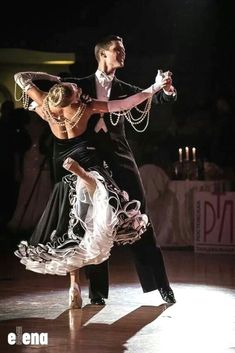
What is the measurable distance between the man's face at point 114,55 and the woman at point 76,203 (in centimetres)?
28

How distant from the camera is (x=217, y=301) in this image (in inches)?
229

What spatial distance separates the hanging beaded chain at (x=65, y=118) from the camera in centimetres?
537

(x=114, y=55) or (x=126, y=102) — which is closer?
(x=126, y=102)

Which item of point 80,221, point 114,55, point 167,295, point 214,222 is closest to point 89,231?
point 80,221

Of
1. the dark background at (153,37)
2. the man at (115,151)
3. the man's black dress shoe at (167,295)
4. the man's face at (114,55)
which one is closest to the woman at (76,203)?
the man at (115,151)

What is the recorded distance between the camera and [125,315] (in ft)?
17.2

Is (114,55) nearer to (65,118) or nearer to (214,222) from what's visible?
(65,118)

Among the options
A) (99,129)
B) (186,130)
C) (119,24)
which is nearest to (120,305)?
(99,129)

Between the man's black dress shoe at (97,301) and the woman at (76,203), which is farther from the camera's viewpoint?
the man's black dress shoe at (97,301)

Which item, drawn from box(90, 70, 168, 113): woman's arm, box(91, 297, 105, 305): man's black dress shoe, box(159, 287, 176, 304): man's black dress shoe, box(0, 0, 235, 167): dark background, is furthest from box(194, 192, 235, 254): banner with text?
box(90, 70, 168, 113): woman's arm

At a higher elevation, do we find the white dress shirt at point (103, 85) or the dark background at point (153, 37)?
the dark background at point (153, 37)

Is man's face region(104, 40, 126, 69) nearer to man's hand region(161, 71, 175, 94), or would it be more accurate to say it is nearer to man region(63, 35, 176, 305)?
man region(63, 35, 176, 305)

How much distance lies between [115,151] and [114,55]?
0.60 meters

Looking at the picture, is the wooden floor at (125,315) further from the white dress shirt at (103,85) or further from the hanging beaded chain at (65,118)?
the white dress shirt at (103,85)
